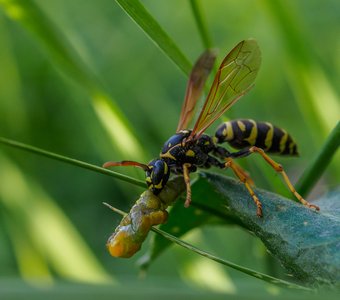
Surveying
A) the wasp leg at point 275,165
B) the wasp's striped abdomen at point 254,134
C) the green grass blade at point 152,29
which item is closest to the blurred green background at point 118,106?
the wasp's striped abdomen at point 254,134

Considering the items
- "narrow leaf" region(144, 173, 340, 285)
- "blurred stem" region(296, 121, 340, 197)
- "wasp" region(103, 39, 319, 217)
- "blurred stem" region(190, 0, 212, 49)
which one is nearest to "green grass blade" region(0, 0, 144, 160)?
"wasp" region(103, 39, 319, 217)

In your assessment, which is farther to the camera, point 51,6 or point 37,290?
point 51,6

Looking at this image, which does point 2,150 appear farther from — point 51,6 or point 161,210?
point 161,210

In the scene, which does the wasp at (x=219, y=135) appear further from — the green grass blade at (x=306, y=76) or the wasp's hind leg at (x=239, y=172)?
the green grass blade at (x=306, y=76)

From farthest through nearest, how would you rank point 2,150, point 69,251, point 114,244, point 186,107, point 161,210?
point 2,150 → point 69,251 → point 186,107 → point 161,210 → point 114,244

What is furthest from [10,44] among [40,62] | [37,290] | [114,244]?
[37,290]
